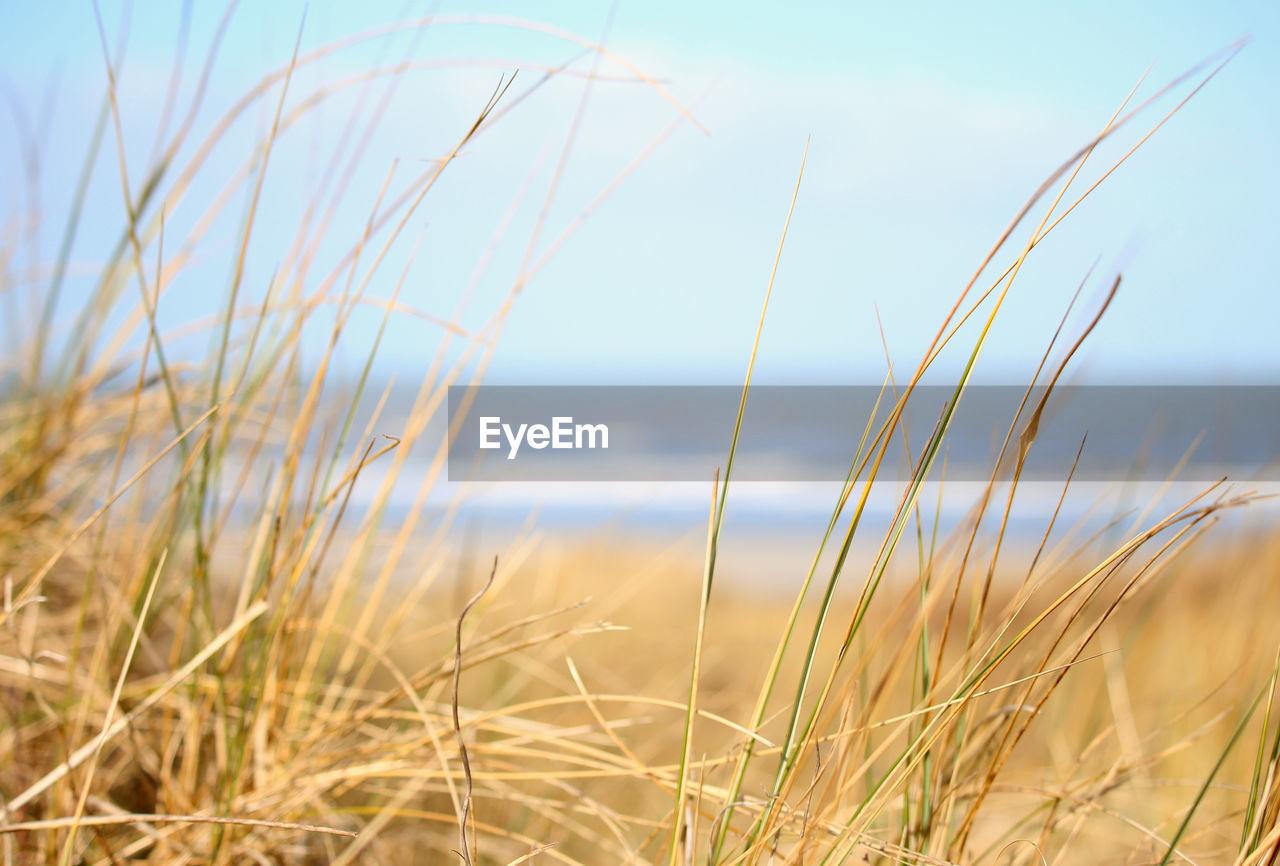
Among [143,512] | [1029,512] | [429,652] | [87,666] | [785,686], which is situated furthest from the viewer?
[1029,512]

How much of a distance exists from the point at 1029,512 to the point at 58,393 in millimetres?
7305

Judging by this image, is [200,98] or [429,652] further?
[429,652]

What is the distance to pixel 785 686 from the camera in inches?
70.6

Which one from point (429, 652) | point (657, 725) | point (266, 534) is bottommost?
point (657, 725)

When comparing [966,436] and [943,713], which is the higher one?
[966,436]

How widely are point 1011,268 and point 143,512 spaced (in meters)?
1.22

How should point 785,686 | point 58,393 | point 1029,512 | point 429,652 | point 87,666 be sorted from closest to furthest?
point 87,666 < point 58,393 < point 429,652 < point 785,686 < point 1029,512

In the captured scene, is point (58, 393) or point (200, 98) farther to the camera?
point (58, 393)

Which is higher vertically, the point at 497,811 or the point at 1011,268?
the point at 1011,268

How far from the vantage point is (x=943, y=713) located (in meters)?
0.46

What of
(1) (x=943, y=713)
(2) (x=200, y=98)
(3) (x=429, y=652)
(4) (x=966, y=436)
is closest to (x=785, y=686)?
(3) (x=429, y=652)

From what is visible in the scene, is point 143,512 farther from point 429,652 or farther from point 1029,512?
point 1029,512

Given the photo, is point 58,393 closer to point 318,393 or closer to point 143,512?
point 143,512

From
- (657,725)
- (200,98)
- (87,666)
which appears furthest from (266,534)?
(657,725)
